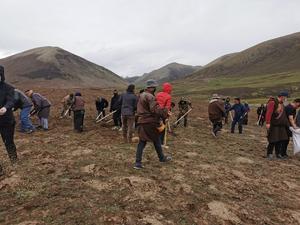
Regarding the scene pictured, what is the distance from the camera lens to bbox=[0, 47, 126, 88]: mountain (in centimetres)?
13500

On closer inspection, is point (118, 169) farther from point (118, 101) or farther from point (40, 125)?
point (40, 125)

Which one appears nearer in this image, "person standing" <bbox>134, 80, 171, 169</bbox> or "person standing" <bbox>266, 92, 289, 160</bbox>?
"person standing" <bbox>134, 80, 171, 169</bbox>

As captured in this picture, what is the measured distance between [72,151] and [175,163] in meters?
3.33

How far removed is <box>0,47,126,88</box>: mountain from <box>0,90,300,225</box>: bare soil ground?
116144 millimetres

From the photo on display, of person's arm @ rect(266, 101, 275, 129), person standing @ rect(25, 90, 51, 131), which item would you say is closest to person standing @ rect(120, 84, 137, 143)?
person standing @ rect(25, 90, 51, 131)

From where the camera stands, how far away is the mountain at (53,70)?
5315 inches

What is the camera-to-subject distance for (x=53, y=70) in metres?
148

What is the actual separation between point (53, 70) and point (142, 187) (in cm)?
14592

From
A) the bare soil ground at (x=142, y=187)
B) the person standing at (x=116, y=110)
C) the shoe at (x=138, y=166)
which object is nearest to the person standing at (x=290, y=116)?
the bare soil ground at (x=142, y=187)

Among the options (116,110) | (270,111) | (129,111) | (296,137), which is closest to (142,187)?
(129,111)

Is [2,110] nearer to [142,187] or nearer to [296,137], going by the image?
[142,187]

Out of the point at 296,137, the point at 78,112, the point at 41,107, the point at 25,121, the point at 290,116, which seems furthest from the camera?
the point at 41,107

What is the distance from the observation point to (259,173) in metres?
10.5

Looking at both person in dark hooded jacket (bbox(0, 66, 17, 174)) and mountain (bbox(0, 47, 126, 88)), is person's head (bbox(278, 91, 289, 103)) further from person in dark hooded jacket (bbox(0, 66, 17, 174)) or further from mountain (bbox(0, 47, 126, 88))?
mountain (bbox(0, 47, 126, 88))
